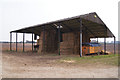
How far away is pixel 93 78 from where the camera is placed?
5.71m

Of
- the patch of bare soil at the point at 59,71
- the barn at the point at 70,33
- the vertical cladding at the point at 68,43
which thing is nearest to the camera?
the patch of bare soil at the point at 59,71

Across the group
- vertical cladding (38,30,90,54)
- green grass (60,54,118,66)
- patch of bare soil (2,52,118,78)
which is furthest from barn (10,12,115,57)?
patch of bare soil (2,52,118,78)

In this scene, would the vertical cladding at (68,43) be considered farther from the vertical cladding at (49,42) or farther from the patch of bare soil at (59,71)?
the patch of bare soil at (59,71)

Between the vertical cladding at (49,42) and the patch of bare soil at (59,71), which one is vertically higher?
the vertical cladding at (49,42)

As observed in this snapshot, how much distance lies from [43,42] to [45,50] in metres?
1.42

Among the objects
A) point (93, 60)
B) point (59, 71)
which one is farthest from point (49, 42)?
point (59, 71)

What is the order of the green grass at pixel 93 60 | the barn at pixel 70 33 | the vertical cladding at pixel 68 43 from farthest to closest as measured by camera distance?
the vertical cladding at pixel 68 43
the barn at pixel 70 33
the green grass at pixel 93 60

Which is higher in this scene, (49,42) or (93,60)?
(49,42)

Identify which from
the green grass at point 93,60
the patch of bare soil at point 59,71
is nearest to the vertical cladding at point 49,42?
the green grass at point 93,60

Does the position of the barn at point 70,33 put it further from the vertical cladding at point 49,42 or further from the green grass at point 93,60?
the green grass at point 93,60

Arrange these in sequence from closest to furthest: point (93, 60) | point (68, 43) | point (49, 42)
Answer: point (93, 60)
point (68, 43)
point (49, 42)

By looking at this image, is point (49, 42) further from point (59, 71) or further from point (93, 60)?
point (59, 71)

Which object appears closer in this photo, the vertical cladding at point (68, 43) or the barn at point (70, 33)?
the barn at point (70, 33)

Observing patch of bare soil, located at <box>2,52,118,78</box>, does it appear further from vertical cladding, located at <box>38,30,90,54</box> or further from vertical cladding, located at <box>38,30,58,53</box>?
vertical cladding, located at <box>38,30,58,53</box>
